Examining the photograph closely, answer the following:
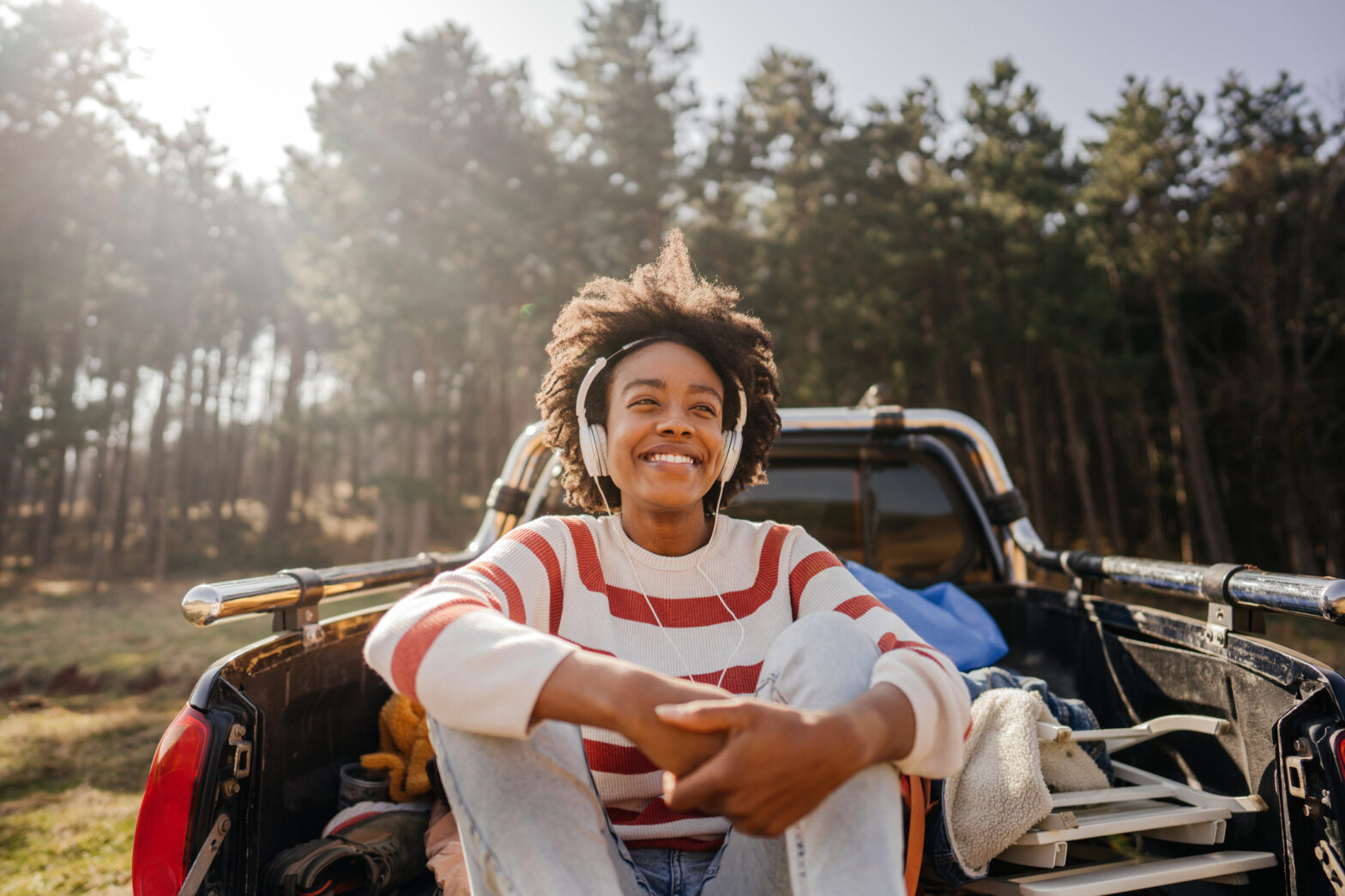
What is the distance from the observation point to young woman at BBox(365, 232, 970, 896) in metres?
1.10

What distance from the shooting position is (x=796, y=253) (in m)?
18.3

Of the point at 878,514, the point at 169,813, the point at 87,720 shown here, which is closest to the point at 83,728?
the point at 87,720

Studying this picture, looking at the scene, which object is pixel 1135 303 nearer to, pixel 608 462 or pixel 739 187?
pixel 739 187

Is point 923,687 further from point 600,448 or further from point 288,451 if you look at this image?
point 288,451

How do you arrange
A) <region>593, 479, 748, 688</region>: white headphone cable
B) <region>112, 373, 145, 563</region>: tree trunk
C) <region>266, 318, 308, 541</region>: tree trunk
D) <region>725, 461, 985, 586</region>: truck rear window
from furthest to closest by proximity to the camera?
<region>266, 318, 308, 541</region>: tree trunk, <region>112, 373, 145, 563</region>: tree trunk, <region>725, 461, 985, 586</region>: truck rear window, <region>593, 479, 748, 688</region>: white headphone cable

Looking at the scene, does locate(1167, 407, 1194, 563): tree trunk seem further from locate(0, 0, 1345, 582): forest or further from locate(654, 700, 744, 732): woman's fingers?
locate(654, 700, 744, 732): woman's fingers

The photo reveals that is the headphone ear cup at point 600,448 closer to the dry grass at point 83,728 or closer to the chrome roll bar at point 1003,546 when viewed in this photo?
the chrome roll bar at point 1003,546

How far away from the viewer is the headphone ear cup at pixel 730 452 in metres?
1.90

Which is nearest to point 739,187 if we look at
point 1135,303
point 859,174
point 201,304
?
point 859,174

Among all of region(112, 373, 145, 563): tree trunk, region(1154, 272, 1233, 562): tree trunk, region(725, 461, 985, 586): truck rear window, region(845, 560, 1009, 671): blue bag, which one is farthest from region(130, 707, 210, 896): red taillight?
region(112, 373, 145, 563): tree trunk

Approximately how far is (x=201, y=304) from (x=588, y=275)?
15.4 metres

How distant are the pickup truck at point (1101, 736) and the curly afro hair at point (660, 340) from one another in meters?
0.78

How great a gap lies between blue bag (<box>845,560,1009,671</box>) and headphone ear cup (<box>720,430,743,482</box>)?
2.45 feet

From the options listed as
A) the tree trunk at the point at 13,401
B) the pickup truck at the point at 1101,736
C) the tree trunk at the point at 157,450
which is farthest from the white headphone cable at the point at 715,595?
the tree trunk at the point at 13,401
